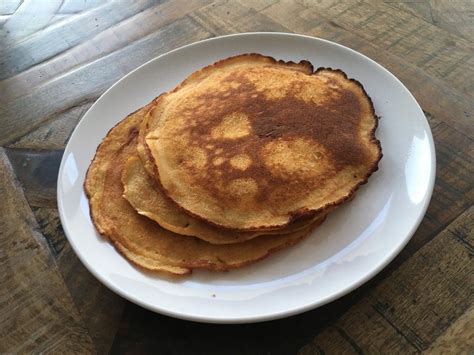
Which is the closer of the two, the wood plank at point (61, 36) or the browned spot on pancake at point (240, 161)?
the browned spot on pancake at point (240, 161)

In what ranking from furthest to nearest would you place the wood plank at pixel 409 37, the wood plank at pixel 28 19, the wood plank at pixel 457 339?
1. the wood plank at pixel 28 19
2. the wood plank at pixel 409 37
3. the wood plank at pixel 457 339

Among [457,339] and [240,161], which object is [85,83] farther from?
[457,339]

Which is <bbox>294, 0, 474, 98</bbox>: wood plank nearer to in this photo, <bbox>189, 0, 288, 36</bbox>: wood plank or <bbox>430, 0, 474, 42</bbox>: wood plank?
<bbox>430, 0, 474, 42</bbox>: wood plank

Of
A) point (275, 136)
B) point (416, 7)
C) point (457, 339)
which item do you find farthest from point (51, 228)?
point (416, 7)

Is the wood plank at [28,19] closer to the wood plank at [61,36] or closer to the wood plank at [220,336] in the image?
the wood plank at [61,36]

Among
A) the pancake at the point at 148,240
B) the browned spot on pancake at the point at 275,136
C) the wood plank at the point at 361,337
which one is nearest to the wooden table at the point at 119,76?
the wood plank at the point at 361,337

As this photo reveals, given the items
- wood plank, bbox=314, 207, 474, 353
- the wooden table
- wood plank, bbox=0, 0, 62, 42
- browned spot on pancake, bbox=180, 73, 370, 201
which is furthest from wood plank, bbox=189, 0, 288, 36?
wood plank, bbox=314, 207, 474, 353

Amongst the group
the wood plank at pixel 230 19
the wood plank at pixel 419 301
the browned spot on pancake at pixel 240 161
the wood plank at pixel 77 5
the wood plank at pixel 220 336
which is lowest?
the wood plank at pixel 419 301
